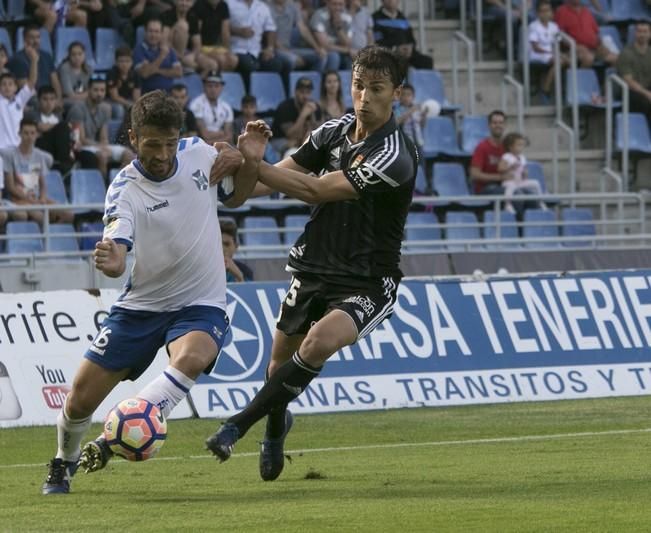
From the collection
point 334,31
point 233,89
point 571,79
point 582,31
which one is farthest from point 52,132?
point 582,31

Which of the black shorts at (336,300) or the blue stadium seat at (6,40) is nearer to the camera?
the black shorts at (336,300)

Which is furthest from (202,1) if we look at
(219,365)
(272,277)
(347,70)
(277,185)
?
(277,185)

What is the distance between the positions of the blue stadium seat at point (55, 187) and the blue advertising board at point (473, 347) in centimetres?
541

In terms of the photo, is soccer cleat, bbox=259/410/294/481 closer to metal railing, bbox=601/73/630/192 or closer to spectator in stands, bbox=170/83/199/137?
spectator in stands, bbox=170/83/199/137

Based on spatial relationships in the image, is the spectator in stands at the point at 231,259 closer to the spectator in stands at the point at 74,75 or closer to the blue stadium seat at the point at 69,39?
the spectator in stands at the point at 74,75

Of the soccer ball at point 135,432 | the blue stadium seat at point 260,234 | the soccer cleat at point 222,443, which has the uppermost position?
the soccer ball at point 135,432

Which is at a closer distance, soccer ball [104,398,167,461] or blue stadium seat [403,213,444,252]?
soccer ball [104,398,167,461]

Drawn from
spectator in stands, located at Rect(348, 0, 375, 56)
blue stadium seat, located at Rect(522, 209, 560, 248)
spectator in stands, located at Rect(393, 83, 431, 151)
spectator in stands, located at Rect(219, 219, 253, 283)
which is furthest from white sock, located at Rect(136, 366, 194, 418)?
spectator in stands, located at Rect(348, 0, 375, 56)

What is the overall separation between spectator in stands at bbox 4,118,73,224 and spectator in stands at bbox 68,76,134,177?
2.75 ft

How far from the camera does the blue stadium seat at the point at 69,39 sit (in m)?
21.0

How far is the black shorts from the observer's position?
9.66 m

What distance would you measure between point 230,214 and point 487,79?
6355mm

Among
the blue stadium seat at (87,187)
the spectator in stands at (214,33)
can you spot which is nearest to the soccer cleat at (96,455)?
the blue stadium seat at (87,187)

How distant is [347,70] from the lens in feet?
76.4
